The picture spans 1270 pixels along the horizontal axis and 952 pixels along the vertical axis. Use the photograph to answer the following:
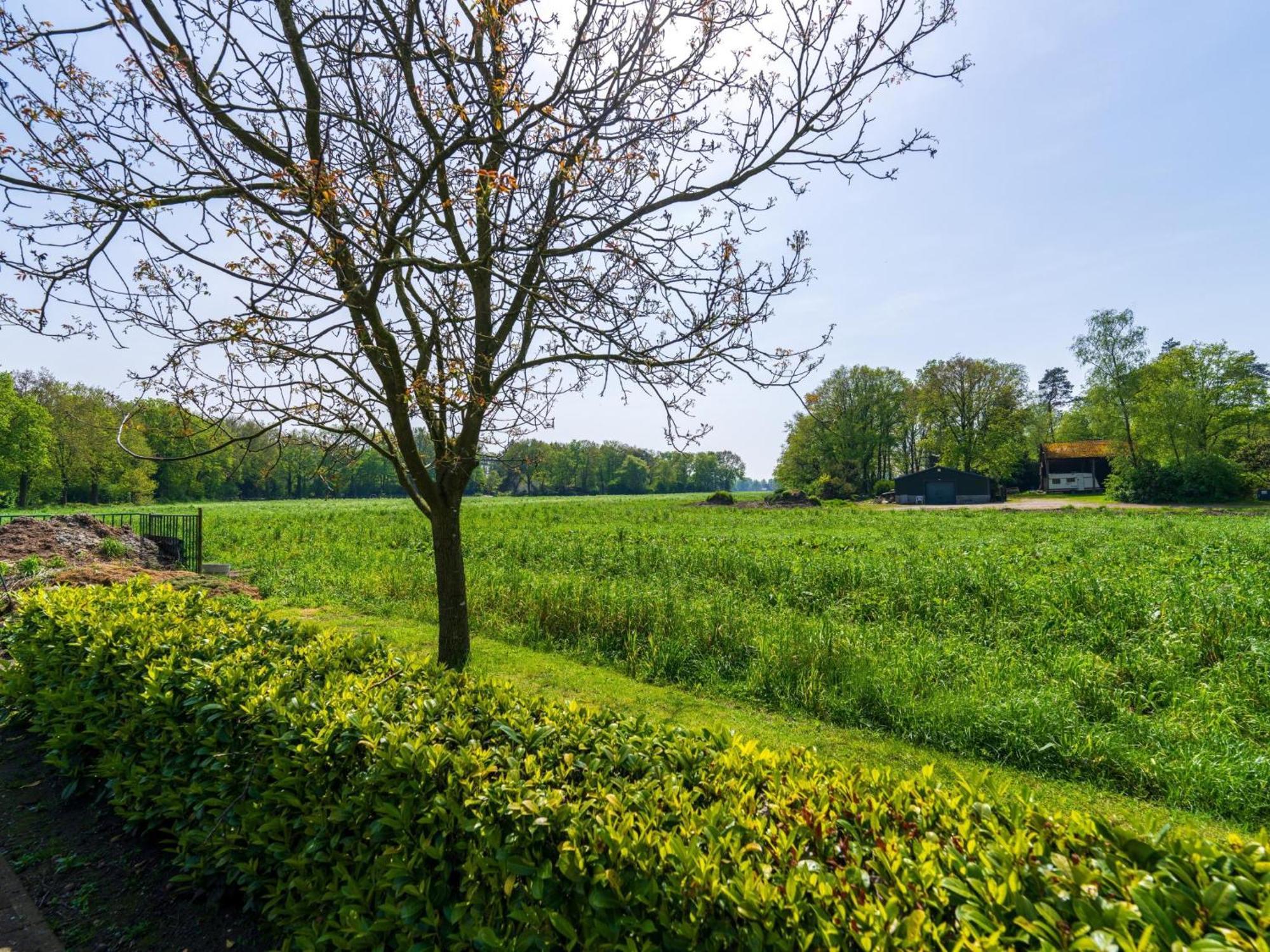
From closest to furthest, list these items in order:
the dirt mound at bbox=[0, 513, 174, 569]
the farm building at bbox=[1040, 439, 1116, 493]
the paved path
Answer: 1. the paved path
2. the dirt mound at bbox=[0, 513, 174, 569]
3. the farm building at bbox=[1040, 439, 1116, 493]

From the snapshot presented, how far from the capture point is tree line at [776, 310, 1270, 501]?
131 ft

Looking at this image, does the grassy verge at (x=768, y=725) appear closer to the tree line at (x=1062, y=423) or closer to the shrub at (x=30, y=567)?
the shrub at (x=30, y=567)

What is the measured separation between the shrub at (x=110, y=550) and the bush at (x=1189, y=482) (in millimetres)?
54599

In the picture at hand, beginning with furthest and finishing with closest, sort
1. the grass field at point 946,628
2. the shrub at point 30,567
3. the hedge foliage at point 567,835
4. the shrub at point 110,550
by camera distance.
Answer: the shrub at point 110,550 → the shrub at point 30,567 → the grass field at point 946,628 → the hedge foliage at point 567,835

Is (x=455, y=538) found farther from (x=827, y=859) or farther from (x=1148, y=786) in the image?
(x=1148, y=786)

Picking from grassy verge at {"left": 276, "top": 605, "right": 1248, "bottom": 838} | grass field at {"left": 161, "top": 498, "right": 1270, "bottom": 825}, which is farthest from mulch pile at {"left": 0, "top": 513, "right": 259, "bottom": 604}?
grassy verge at {"left": 276, "top": 605, "right": 1248, "bottom": 838}

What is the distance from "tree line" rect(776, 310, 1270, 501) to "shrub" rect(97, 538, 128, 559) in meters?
26.7

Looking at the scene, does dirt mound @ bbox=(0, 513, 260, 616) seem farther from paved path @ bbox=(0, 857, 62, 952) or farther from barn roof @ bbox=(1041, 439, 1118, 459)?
barn roof @ bbox=(1041, 439, 1118, 459)

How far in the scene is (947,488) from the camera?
157 ft

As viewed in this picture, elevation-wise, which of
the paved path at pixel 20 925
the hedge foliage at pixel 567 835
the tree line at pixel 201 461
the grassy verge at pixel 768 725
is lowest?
the grassy verge at pixel 768 725

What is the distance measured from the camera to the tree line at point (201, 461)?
4902mm

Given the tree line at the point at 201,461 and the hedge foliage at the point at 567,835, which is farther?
the tree line at the point at 201,461

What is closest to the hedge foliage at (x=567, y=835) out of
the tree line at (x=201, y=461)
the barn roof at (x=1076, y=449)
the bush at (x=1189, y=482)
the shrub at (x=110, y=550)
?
the tree line at (x=201, y=461)

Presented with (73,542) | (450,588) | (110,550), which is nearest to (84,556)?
(110,550)
